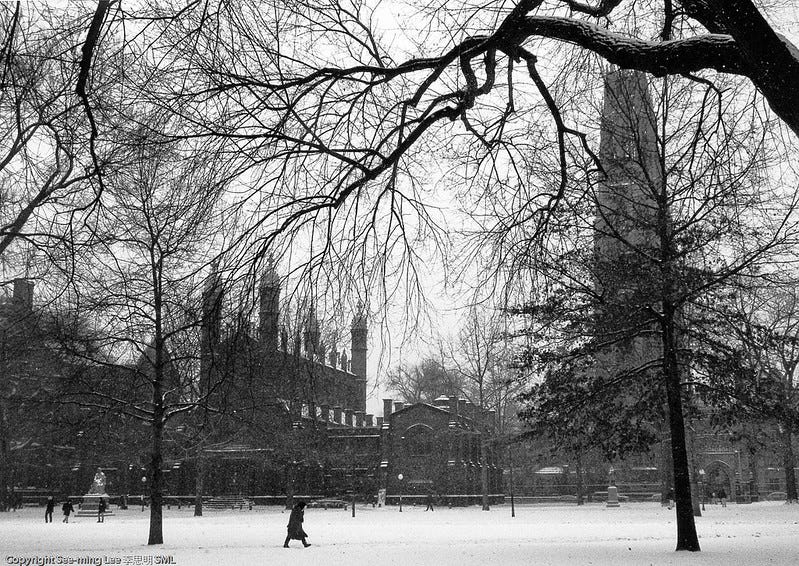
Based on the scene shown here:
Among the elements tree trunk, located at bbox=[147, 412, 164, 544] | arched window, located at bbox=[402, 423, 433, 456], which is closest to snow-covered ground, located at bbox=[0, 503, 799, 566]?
tree trunk, located at bbox=[147, 412, 164, 544]

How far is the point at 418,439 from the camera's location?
57062 millimetres

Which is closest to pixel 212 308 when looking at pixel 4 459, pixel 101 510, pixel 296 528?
pixel 296 528

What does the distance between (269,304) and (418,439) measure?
50.0 meters

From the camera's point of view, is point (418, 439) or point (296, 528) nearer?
point (296, 528)

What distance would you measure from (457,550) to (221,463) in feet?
138

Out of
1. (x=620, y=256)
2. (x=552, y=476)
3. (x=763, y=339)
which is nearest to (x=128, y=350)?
(x=620, y=256)

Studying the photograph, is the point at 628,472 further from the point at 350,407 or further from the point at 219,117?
the point at 219,117

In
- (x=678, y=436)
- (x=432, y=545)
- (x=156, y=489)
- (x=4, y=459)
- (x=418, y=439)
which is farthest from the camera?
(x=418, y=439)

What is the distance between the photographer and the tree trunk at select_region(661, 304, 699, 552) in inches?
645

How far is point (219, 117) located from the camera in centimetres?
819

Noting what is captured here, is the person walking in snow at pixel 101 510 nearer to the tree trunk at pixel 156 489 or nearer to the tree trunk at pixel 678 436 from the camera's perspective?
the tree trunk at pixel 156 489

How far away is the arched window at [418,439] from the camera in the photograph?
5669 cm

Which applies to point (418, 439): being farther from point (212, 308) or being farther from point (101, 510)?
point (212, 308)

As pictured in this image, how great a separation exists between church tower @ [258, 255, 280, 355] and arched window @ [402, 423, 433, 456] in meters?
49.2
